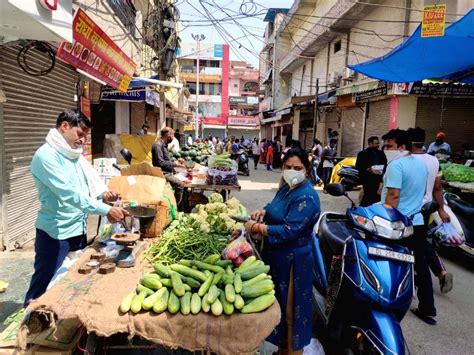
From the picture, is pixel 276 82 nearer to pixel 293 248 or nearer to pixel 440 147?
pixel 440 147

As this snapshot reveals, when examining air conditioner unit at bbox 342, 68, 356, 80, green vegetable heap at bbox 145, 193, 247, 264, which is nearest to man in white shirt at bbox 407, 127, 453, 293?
green vegetable heap at bbox 145, 193, 247, 264

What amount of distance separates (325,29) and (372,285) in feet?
56.8

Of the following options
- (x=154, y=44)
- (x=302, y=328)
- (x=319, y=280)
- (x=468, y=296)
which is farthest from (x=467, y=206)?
(x=154, y=44)

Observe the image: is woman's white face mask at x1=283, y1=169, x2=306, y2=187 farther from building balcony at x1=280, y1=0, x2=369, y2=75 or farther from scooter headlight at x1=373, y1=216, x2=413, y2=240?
building balcony at x1=280, y1=0, x2=369, y2=75

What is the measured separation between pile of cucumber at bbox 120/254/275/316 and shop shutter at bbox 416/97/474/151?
1109cm

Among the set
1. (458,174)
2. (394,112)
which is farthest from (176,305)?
(394,112)

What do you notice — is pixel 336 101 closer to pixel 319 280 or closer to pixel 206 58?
pixel 319 280

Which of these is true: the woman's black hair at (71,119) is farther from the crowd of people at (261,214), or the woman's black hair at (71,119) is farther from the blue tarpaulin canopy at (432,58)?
the blue tarpaulin canopy at (432,58)

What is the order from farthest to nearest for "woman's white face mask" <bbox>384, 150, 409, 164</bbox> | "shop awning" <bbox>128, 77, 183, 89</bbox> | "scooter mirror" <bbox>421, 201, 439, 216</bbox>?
"shop awning" <bbox>128, 77, 183, 89</bbox> → "woman's white face mask" <bbox>384, 150, 409, 164</bbox> → "scooter mirror" <bbox>421, 201, 439, 216</bbox>

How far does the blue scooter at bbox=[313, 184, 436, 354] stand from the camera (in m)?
2.48

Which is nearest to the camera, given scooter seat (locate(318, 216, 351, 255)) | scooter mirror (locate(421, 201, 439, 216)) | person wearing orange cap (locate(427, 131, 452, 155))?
scooter seat (locate(318, 216, 351, 255))

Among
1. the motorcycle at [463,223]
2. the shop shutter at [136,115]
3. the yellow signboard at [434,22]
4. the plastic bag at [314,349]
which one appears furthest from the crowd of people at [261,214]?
the shop shutter at [136,115]

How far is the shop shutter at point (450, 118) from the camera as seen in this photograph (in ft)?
37.1

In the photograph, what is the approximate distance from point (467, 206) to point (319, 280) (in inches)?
136
